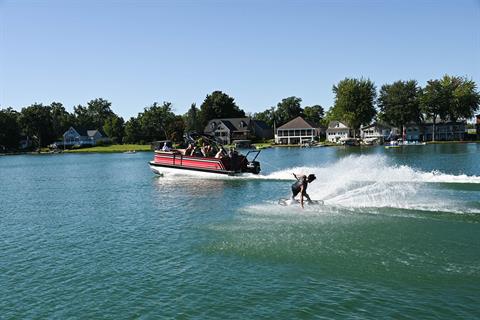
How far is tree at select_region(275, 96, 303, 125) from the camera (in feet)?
536

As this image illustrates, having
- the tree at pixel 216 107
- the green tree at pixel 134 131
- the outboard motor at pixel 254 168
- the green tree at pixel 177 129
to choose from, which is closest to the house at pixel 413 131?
the tree at pixel 216 107

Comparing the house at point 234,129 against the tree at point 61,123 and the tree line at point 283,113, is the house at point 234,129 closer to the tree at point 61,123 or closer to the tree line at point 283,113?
the tree line at point 283,113

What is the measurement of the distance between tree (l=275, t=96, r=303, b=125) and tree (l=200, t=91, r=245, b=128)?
67.9 feet

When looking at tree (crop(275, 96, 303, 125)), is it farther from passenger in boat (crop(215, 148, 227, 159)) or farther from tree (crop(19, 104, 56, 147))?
passenger in boat (crop(215, 148, 227, 159))

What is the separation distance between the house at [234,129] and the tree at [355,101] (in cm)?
2653

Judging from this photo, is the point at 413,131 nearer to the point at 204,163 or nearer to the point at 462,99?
the point at 462,99

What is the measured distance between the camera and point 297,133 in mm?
128875

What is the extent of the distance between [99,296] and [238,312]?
146 inches

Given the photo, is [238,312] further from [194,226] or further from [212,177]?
[212,177]

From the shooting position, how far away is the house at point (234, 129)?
13138 centimetres

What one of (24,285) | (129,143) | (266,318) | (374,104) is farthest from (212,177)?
(129,143)

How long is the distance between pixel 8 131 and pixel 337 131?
9207cm

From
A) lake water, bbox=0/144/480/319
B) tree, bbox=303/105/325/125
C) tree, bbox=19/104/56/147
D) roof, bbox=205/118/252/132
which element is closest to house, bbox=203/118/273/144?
roof, bbox=205/118/252/132

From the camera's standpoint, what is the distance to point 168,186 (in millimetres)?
34469
